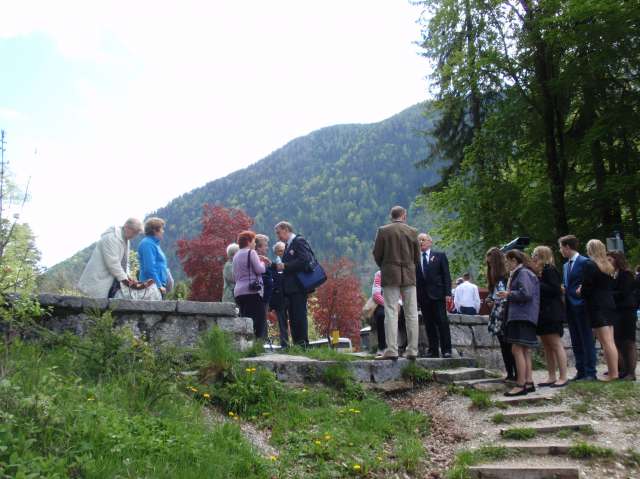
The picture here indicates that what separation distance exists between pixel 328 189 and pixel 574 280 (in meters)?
105

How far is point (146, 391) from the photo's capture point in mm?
5340

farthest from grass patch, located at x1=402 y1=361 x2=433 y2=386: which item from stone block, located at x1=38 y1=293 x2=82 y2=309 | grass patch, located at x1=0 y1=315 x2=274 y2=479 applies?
stone block, located at x1=38 y1=293 x2=82 y2=309

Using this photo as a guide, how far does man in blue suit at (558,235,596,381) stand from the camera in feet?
26.1

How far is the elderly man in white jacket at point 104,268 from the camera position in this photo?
720 centimetres

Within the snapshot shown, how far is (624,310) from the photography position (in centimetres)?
807

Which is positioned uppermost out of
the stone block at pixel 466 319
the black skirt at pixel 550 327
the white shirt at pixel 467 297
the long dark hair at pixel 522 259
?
the long dark hair at pixel 522 259

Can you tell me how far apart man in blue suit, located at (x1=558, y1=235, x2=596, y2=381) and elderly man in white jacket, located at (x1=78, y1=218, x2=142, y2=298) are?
5.45 meters

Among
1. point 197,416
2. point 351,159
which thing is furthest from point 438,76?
point 351,159

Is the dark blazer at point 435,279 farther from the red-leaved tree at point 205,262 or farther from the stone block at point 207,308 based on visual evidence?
the red-leaved tree at point 205,262

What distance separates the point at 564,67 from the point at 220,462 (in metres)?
14.1

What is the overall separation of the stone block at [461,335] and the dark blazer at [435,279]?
1133 millimetres

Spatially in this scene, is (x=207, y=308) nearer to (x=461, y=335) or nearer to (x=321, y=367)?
(x=321, y=367)

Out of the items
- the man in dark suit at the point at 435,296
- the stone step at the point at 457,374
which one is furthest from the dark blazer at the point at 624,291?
the man in dark suit at the point at 435,296

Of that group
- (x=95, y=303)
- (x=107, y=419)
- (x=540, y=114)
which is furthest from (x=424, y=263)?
(x=540, y=114)
